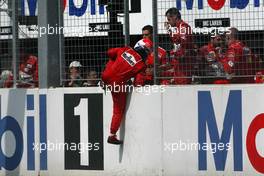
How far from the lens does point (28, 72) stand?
38.0 feet

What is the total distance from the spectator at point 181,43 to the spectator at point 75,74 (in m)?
1.57

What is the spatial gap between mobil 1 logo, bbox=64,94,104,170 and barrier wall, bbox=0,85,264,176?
15 mm

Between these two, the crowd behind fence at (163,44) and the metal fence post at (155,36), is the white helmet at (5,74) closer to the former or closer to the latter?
the crowd behind fence at (163,44)

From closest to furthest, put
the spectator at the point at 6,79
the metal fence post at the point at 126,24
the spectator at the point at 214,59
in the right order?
the spectator at the point at 214,59, the metal fence post at the point at 126,24, the spectator at the point at 6,79

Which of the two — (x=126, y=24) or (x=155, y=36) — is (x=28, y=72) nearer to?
(x=126, y=24)

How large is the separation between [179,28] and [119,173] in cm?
236

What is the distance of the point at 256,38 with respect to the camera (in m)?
9.98

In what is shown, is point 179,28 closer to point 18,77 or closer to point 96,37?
point 96,37

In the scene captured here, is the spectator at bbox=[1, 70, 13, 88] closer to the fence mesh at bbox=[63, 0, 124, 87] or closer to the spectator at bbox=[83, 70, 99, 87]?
the fence mesh at bbox=[63, 0, 124, 87]

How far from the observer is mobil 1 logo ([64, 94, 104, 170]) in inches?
428

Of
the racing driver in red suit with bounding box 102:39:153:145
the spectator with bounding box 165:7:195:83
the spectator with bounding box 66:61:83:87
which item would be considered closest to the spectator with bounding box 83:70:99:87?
the spectator with bounding box 66:61:83:87

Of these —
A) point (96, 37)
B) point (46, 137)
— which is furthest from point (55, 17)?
point (46, 137)

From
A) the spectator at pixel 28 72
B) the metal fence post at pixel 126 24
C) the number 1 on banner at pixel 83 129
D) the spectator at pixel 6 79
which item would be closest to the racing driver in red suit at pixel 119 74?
the metal fence post at pixel 126 24

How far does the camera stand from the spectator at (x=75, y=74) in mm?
11164
